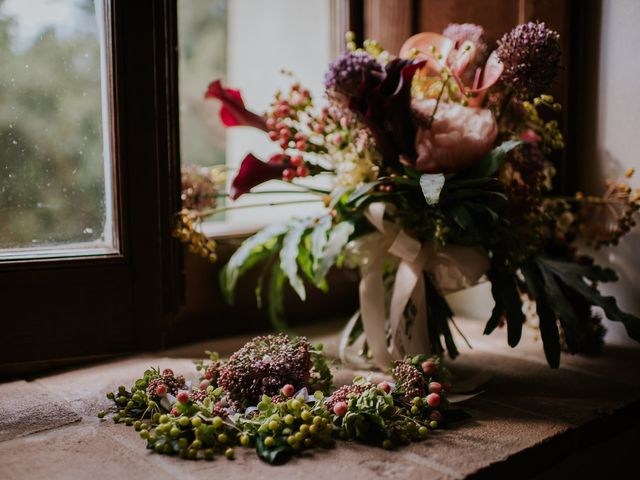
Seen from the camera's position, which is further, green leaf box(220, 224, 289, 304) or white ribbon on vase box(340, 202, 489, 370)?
green leaf box(220, 224, 289, 304)

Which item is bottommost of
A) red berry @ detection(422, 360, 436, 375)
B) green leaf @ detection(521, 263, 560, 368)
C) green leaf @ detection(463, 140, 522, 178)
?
red berry @ detection(422, 360, 436, 375)

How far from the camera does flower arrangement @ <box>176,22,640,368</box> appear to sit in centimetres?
107

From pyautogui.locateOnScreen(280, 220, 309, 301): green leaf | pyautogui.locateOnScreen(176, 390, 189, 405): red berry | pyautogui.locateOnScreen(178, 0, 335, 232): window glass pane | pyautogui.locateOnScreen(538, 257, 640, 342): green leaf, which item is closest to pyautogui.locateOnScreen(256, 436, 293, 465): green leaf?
pyautogui.locateOnScreen(176, 390, 189, 405): red berry

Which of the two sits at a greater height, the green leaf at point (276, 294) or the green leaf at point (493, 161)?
the green leaf at point (493, 161)

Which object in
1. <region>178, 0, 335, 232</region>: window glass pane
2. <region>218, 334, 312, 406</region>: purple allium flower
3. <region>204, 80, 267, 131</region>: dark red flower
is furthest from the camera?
<region>178, 0, 335, 232</region>: window glass pane

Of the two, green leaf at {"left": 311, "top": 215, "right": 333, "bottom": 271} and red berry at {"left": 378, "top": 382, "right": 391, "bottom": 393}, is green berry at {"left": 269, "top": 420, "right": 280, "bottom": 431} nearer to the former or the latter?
red berry at {"left": 378, "top": 382, "right": 391, "bottom": 393}

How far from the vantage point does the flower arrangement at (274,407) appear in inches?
33.7

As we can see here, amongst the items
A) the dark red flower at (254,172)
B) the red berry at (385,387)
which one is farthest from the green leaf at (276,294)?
the red berry at (385,387)

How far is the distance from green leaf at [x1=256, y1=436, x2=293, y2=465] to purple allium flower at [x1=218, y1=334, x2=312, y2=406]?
97 millimetres

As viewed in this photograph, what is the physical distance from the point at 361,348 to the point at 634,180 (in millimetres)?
575

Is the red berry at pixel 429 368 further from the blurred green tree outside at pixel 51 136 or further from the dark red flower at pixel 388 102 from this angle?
the blurred green tree outside at pixel 51 136

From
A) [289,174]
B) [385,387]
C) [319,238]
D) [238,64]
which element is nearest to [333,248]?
[319,238]

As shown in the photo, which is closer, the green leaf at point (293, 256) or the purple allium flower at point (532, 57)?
the purple allium flower at point (532, 57)

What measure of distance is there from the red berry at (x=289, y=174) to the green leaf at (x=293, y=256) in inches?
3.4
